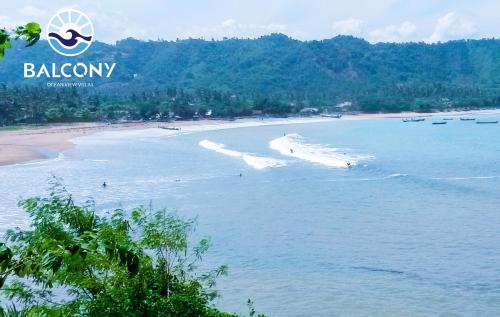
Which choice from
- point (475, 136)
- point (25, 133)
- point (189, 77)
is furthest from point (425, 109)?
point (25, 133)

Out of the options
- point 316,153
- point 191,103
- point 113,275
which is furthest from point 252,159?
point 191,103

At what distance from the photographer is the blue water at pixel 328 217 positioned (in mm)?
20494

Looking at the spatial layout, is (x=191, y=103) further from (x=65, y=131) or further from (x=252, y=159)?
(x=252, y=159)

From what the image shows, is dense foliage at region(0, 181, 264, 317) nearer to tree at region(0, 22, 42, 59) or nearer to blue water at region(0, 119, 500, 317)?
tree at region(0, 22, 42, 59)

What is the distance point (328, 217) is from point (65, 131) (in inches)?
2562

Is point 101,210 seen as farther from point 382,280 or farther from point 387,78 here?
point 387,78

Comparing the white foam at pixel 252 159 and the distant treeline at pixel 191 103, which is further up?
the distant treeline at pixel 191 103

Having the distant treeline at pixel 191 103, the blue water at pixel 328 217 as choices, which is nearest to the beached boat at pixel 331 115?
the distant treeline at pixel 191 103

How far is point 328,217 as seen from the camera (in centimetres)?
3212

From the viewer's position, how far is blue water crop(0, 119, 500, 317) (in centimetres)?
2049

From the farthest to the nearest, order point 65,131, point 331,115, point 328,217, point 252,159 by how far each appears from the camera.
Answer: point 331,115
point 65,131
point 252,159
point 328,217

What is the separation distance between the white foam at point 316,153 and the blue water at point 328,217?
1526 mm

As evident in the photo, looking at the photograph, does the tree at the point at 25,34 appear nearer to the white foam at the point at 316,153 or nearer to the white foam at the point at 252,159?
the white foam at the point at 252,159

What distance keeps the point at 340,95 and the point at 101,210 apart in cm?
14155
